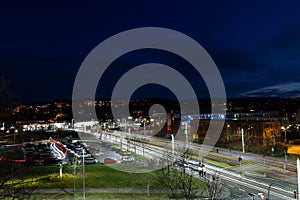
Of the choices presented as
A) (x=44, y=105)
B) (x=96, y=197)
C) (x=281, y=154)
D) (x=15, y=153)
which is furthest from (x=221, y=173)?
(x=44, y=105)

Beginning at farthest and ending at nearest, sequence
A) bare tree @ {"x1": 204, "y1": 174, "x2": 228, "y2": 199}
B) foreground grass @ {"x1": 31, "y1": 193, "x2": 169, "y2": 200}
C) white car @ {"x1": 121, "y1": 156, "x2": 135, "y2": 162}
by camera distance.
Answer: white car @ {"x1": 121, "y1": 156, "x2": 135, "y2": 162}, foreground grass @ {"x1": 31, "y1": 193, "x2": 169, "y2": 200}, bare tree @ {"x1": 204, "y1": 174, "x2": 228, "y2": 199}

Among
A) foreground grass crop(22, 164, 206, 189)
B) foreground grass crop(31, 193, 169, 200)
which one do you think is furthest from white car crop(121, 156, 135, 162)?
Answer: foreground grass crop(31, 193, 169, 200)

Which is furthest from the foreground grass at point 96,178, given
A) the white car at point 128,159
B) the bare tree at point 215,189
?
the white car at point 128,159

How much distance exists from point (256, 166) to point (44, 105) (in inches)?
4075

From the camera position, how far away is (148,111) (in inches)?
4862

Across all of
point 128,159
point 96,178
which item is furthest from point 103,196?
point 128,159

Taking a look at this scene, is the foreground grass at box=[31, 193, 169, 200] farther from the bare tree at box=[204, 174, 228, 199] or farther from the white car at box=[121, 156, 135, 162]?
the white car at box=[121, 156, 135, 162]

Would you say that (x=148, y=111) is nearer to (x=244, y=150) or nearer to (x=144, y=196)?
(x=244, y=150)

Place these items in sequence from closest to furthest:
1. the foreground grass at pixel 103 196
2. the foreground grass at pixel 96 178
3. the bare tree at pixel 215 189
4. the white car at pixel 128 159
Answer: the bare tree at pixel 215 189 < the foreground grass at pixel 103 196 < the foreground grass at pixel 96 178 < the white car at pixel 128 159

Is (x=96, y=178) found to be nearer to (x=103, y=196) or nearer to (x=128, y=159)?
(x=103, y=196)

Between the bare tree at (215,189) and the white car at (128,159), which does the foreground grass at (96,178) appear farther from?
the white car at (128,159)

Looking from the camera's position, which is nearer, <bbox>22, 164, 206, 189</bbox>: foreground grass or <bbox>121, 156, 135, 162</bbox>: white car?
<bbox>22, 164, 206, 189</bbox>: foreground grass

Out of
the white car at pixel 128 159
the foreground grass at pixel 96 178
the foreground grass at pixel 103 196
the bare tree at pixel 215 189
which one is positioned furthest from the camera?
the white car at pixel 128 159

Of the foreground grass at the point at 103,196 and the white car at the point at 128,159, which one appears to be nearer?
the foreground grass at the point at 103,196
